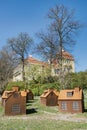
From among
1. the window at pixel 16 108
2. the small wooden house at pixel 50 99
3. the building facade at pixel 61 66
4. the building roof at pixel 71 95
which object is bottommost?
the window at pixel 16 108

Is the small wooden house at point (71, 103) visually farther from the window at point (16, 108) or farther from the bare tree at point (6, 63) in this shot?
the bare tree at point (6, 63)

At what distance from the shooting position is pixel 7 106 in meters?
28.8

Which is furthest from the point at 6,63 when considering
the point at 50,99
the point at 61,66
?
the point at 50,99

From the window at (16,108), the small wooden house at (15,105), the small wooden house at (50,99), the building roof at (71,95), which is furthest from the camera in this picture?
the small wooden house at (50,99)

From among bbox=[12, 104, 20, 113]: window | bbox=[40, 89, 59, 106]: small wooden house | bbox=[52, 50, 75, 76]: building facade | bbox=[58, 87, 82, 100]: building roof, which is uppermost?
bbox=[52, 50, 75, 76]: building facade

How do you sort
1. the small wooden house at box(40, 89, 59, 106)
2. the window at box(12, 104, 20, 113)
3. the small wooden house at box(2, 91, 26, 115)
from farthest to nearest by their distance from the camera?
the small wooden house at box(40, 89, 59, 106) < the window at box(12, 104, 20, 113) < the small wooden house at box(2, 91, 26, 115)

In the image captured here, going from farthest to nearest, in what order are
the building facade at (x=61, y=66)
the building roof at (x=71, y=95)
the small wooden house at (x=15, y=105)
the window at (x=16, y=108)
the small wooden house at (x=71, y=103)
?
1. the building facade at (x=61, y=66)
2. the building roof at (x=71, y=95)
3. the small wooden house at (x=71, y=103)
4. the window at (x=16, y=108)
5. the small wooden house at (x=15, y=105)

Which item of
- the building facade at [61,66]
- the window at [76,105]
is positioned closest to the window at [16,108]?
the window at [76,105]

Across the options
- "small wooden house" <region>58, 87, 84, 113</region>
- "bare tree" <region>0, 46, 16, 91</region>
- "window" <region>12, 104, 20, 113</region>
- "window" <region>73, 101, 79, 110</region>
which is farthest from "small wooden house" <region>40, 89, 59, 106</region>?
"bare tree" <region>0, 46, 16, 91</region>

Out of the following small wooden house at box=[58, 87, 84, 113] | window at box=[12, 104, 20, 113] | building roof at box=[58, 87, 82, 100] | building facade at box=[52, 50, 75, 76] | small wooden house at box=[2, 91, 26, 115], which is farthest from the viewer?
building facade at box=[52, 50, 75, 76]

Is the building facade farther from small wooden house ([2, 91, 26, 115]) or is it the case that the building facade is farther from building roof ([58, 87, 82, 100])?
small wooden house ([2, 91, 26, 115])

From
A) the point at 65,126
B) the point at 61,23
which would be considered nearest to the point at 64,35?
the point at 61,23

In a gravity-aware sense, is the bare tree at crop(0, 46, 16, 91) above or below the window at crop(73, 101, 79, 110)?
above

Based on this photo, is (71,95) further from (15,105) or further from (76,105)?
(15,105)
